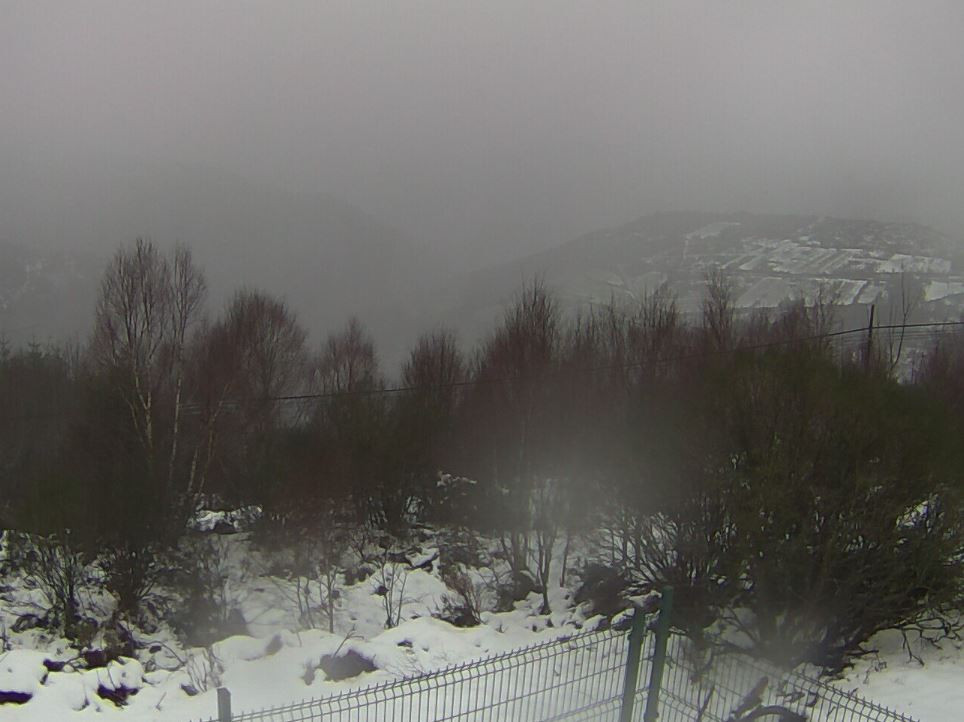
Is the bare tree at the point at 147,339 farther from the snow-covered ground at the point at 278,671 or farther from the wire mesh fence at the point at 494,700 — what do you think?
the wire mesh fence at the point at 494,700

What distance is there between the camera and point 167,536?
1603 centimetres

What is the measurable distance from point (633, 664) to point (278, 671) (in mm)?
5485

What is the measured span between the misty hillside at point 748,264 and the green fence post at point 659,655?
31.5 metres

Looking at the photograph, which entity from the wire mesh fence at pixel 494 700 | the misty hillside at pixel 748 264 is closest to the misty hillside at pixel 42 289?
the misty hillside at pixel 748 264

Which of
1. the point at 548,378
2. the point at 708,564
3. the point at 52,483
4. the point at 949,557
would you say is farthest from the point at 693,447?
the point at 52,483

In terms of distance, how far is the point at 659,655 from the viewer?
249 inches

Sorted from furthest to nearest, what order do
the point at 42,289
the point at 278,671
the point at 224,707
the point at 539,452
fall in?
the point at 42,289 < the point at 539,452 < the point at 278,671 < the point at 224,707

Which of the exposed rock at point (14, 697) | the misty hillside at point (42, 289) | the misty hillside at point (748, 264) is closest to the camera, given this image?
the exposed rock at point (14, 697)

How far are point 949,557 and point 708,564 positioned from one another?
10.4 ft

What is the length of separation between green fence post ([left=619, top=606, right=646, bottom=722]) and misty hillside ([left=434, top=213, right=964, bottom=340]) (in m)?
31.6

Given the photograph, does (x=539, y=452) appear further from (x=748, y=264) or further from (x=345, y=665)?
(x=748, y=264)

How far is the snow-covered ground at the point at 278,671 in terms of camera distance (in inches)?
332

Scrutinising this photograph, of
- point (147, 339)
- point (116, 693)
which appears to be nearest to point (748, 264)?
point (147, 339)

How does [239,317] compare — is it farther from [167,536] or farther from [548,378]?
[548,378]
